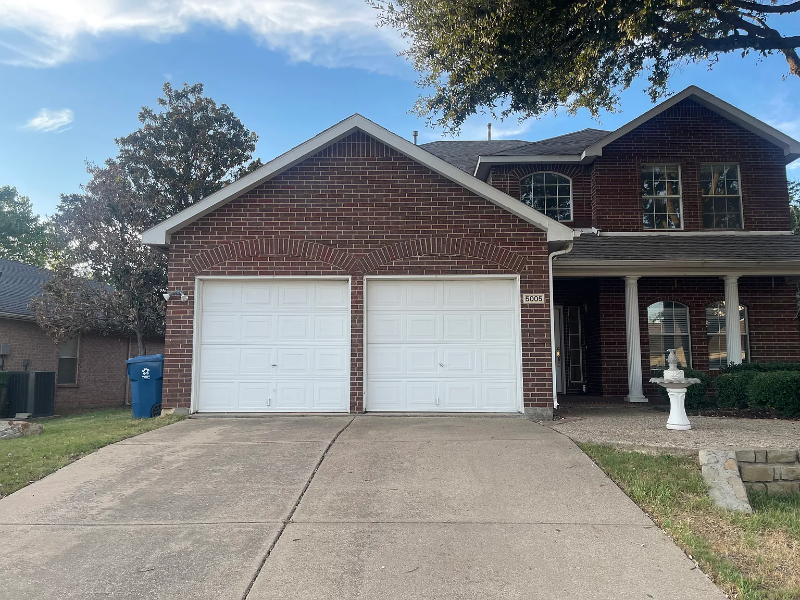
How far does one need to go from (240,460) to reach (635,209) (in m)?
10.4

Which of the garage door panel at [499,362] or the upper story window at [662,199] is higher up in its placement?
the upper story window at [662,199]

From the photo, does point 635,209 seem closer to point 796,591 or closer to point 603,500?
point 603,500

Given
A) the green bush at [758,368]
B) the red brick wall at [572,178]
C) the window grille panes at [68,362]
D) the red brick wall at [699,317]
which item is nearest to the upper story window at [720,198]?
the red brick wall at [699,317]

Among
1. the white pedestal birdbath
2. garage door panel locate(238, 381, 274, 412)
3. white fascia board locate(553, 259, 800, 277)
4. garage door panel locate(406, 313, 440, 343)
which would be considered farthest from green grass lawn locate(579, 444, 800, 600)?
white fascia board locate(553, 259, 800, 277)

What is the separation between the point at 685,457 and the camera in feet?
21.6

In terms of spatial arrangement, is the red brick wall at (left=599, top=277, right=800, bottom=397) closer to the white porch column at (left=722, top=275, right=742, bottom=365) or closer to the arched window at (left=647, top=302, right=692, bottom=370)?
the arched window at (left=647, top=302, right=692, bottom=370)

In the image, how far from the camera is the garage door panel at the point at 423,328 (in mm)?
9523

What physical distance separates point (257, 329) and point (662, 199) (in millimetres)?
9519

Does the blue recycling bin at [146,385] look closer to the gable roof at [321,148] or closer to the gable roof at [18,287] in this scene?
the gable roof at [321,148]

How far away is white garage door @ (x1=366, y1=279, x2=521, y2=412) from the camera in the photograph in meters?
9.42

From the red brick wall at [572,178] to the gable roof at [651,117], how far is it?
26cm

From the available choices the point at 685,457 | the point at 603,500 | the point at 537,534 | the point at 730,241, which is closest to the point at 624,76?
the point at 730,241

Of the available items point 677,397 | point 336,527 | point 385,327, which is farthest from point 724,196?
point 336,527

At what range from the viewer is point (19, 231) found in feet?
116
